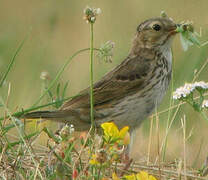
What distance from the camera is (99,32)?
12.3 meters

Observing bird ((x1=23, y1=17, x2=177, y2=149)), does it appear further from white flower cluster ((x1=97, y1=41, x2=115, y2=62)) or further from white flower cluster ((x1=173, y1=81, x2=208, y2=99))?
white flower cluster ((x1=173, y1=81, x2=208, y2=99))

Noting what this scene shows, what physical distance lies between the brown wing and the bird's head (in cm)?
25

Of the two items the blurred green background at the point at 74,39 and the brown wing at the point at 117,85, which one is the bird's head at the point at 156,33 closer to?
the brown wing at the point at 117,85

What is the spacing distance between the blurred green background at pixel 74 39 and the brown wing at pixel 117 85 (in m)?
0.61

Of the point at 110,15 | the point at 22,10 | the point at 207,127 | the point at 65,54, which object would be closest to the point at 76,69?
the point at 65,54

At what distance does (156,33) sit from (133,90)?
2.44ft

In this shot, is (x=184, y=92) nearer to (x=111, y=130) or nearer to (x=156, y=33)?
(x=111, y=130)

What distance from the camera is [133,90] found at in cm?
693

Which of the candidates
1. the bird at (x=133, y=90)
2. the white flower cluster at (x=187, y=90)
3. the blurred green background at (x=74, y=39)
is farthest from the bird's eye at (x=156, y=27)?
the white flower cluster at (x=187, y=90)

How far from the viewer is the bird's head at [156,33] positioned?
7180 mm

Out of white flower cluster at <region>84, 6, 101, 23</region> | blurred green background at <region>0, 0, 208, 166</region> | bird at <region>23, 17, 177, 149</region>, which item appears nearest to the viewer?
white flower cluster at <region>84, 6, 101, 23</region>

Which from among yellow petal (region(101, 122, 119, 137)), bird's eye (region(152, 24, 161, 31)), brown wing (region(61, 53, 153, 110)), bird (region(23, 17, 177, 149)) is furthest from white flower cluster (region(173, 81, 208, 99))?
bird's eye (region(152, 24, 161, 31))

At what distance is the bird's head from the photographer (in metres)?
7.18

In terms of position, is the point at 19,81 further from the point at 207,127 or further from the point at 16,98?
the point at 207,127
